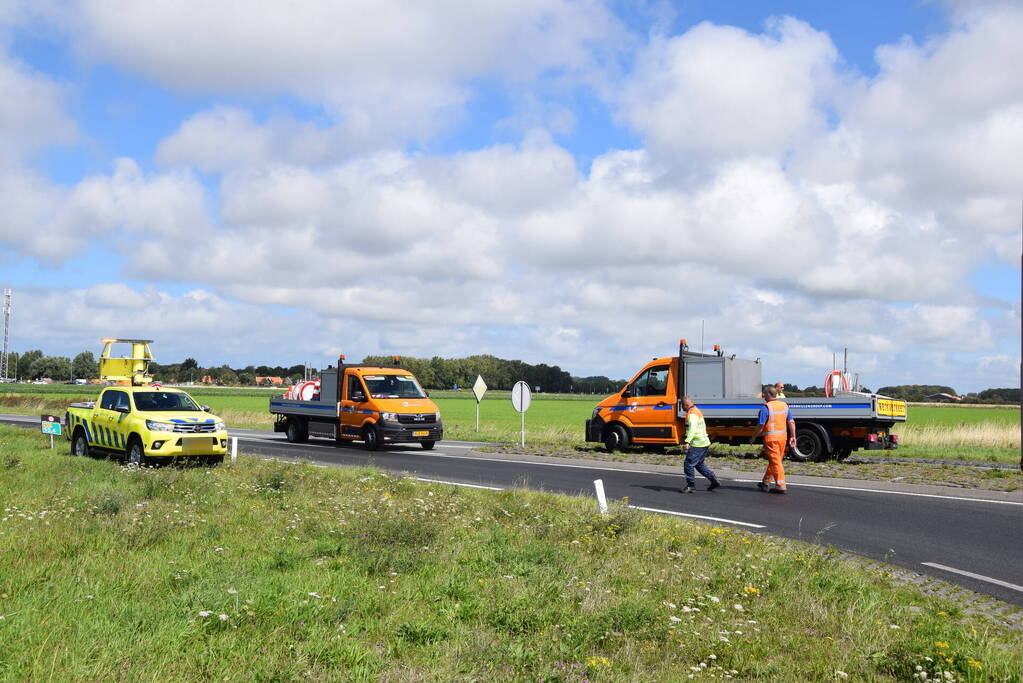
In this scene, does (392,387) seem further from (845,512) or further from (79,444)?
(845,512)

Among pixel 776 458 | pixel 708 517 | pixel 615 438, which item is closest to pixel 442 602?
pixel 708 517

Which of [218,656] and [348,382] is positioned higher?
[348,382]

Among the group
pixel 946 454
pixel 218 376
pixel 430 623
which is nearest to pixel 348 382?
pixel 946 454

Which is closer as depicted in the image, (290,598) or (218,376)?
(290,598)

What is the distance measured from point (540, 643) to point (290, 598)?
194 centimetres

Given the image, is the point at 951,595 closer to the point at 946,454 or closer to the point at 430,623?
the point at 430,623

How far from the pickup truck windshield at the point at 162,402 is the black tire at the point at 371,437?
20.7ft

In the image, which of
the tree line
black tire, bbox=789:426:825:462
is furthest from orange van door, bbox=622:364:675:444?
the tree line

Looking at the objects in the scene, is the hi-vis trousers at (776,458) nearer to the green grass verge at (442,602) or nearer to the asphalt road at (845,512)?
the asphalt road at (845,512)

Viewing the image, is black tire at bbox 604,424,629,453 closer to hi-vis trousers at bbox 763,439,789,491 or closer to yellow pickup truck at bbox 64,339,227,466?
hi-vis trousers at bbox 763,439,789,491

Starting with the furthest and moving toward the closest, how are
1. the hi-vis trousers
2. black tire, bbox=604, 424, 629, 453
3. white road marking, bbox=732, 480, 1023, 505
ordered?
black tire, bbox=604, 424, 629, 453 < the hi-vis trousers < white road marking, bbox=732, 480, 1023, 505

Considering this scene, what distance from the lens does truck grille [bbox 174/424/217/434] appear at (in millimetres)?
15797

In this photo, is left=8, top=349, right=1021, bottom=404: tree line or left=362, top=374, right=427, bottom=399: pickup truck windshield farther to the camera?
left=8, top=349, right=1021, bottom=404: tree line

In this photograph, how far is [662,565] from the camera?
7711 millimetres
